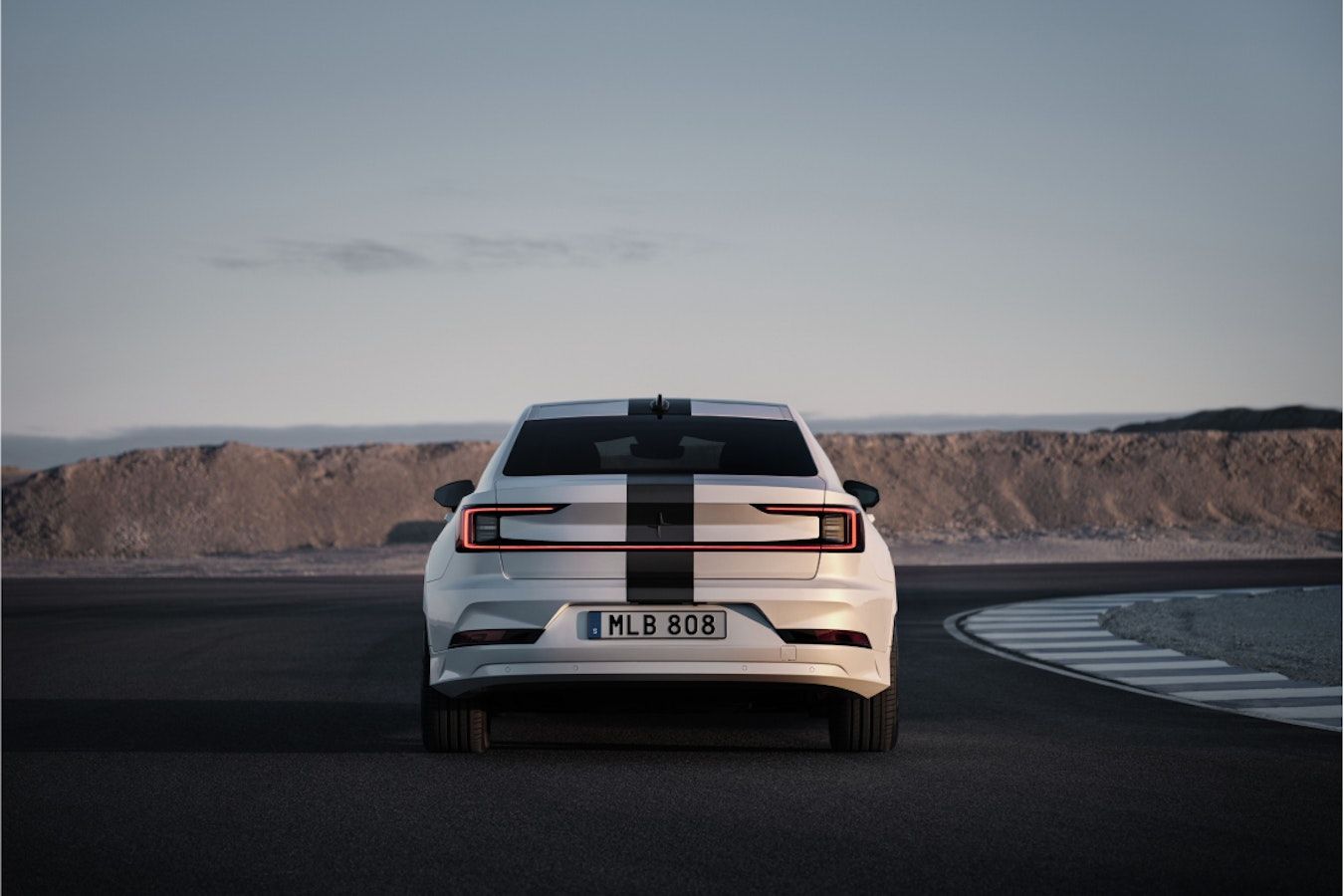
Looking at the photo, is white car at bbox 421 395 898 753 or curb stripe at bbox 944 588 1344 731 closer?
white car at bbox 421 395 898 753

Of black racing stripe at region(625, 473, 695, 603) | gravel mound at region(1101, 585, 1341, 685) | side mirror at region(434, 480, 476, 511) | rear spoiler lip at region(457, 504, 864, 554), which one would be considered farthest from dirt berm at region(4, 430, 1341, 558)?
black racing stripe at region(625, 473, 695, 603)

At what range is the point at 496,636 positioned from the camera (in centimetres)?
699

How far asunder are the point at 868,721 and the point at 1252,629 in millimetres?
9918

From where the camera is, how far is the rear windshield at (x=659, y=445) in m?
7.55

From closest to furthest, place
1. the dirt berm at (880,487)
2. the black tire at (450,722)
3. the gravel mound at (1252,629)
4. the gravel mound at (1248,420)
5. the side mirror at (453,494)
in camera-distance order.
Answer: the black tire at (450,722) → the side mirror at (453,494) → the gravel mound at (1252,629) → the dirt berm at (880,487) → the gravel mound at (1248,420)

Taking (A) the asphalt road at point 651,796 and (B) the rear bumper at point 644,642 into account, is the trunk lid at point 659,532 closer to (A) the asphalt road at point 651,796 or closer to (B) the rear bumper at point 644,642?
(B) the rear bumper at point 644,642

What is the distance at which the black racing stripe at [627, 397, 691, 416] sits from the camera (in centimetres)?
826

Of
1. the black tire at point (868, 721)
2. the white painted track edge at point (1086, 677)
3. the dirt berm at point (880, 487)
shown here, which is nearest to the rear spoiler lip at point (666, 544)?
the black tire at point (868, 721)

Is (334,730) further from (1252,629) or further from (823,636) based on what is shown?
(1252,629)

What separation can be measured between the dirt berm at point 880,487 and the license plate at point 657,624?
6368 centimetres

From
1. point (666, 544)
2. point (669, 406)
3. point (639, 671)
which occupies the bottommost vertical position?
point (639, 671)

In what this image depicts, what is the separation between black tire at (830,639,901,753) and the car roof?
1.61 metres

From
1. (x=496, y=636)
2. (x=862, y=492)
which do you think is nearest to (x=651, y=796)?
(x=496, y=636)

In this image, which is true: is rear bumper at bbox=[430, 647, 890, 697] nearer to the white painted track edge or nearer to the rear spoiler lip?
the rear spoiler lip
